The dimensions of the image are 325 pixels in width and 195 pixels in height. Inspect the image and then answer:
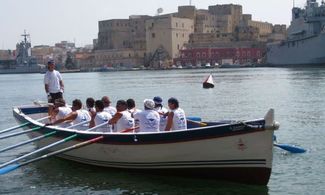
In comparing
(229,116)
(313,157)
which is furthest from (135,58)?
(313,157)

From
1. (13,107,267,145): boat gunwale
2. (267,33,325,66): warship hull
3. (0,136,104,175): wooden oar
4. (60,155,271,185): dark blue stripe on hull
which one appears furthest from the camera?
(267,33,325,66): warship hull

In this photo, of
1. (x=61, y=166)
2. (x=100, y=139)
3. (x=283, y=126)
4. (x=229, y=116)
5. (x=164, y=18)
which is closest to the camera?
(x=100, y=139)

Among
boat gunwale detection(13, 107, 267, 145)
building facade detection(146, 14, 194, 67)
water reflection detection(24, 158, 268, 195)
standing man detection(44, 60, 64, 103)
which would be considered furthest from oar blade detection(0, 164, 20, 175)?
building facade detection(146, 14, 194, 67)

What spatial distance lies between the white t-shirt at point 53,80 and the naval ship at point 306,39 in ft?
313

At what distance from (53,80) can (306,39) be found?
4007 inches

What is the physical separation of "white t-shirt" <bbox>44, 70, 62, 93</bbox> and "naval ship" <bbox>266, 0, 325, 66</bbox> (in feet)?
313

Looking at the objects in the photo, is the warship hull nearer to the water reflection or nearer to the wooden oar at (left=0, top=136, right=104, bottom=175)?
the water reflection

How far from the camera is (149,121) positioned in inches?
533

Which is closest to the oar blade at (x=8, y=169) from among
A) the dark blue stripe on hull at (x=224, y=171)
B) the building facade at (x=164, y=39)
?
the dark blue stripe on hull at (x=224, y=171)

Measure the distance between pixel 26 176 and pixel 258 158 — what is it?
6996 mm

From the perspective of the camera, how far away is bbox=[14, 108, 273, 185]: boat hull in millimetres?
11734

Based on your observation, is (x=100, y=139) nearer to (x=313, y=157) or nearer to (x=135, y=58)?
(x=313, y=157)

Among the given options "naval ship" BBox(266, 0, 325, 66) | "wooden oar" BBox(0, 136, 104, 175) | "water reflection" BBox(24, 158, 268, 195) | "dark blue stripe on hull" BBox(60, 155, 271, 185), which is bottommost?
"water reflection" BBox(24, 158, 268, 195)

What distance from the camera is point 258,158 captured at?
11.9 meters
